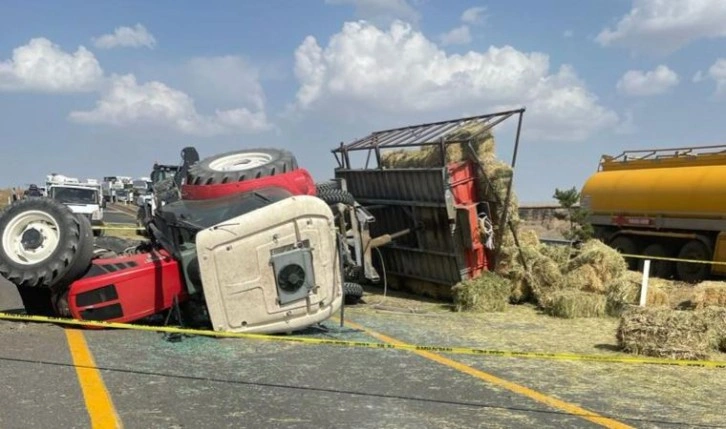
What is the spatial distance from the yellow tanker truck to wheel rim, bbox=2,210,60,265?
13008 mm

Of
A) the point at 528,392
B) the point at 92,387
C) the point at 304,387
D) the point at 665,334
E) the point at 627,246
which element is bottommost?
the point at 92,387

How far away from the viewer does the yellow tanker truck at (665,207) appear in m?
15.2

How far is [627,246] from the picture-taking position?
17859 mm

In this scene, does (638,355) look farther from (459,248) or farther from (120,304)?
(120,304)

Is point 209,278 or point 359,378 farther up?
point 209,278

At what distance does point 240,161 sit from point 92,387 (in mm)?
4745

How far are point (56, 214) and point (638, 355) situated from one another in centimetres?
639

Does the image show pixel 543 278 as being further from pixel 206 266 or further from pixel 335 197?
pixel 206 266

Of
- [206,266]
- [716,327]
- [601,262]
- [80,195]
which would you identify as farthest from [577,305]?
[80,195]

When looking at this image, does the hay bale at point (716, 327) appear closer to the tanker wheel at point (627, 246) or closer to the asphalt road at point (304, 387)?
the asphalt road at point (304, 387)

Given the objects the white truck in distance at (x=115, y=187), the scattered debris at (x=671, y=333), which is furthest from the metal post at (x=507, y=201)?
the white truck in distance at (x=115, y=187)

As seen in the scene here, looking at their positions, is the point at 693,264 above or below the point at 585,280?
above

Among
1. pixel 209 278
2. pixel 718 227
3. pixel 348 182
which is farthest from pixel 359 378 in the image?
pixel 718 227

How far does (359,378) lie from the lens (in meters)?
6.07
